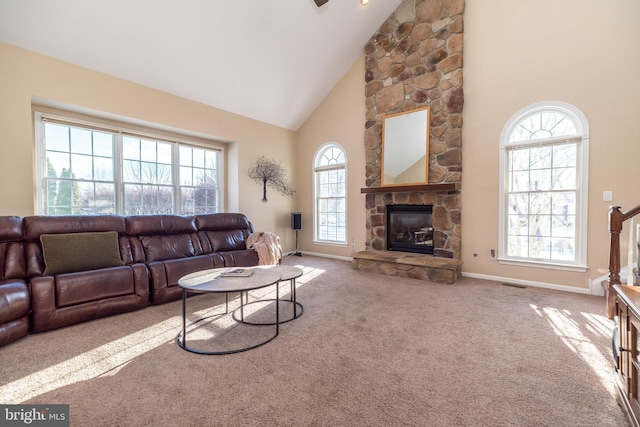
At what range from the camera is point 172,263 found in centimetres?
353

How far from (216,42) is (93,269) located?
3.30m

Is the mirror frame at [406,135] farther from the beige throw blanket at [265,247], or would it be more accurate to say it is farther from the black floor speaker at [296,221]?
the beige throw blanket at [265,247]

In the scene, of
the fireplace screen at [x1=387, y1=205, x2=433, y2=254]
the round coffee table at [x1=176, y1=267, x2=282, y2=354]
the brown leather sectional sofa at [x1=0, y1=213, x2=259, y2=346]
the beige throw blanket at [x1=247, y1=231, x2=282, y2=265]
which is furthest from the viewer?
the fireplace screen at [x1=387, y1=205, x2=433, y2=254]

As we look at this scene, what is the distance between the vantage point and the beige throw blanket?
4.50m

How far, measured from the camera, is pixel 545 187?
4.12 m

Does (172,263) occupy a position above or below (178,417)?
above

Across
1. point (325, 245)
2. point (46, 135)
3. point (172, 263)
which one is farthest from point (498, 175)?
point (46, 135)

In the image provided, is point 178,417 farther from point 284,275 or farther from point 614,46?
point 614,46

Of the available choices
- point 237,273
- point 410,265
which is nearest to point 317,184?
point 410,265

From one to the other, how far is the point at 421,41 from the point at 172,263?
5105 mm

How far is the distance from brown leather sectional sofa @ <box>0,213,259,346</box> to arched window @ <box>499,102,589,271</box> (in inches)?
156

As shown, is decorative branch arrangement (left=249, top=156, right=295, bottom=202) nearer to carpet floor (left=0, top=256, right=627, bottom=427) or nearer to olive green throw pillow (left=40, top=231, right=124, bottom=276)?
olive green throw pillow (left=40, top=231, right=124, bottom=276)

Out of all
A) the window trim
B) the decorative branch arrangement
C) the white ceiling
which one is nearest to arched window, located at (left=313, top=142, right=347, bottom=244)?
the window trim

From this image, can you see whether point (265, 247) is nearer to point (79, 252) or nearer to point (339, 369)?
point (79, 252)
